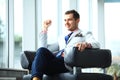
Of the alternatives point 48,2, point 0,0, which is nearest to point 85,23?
point 48,2

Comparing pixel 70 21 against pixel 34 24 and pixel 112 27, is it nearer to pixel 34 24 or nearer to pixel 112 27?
pixel 34 24

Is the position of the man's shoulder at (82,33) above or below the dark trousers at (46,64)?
above

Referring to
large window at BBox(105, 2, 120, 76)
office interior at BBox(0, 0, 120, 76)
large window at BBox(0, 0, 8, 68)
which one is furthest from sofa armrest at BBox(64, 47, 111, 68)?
large window at BBox(105, 2, 120, 76)

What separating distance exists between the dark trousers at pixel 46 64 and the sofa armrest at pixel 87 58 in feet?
0.80

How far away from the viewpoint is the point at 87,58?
306cm

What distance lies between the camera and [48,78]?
3.29 meters

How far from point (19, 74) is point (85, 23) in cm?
277

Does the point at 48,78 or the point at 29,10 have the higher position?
the point at 29,10

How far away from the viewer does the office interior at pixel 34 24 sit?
4879 millimetres

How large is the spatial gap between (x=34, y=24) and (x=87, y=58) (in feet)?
7.76

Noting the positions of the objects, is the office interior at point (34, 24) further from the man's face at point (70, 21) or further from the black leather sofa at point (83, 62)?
the black leather sofa at point (83, 62)

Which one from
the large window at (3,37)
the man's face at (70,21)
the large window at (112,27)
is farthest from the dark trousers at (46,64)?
the large window at (112,27)

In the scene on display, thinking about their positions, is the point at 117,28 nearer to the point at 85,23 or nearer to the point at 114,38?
the point at 114,38

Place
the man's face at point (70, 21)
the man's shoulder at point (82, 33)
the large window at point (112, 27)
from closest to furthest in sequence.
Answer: the man's shoulder at point (82, 33), the man's face at point (70, 21), the large window at point (112, 27)
